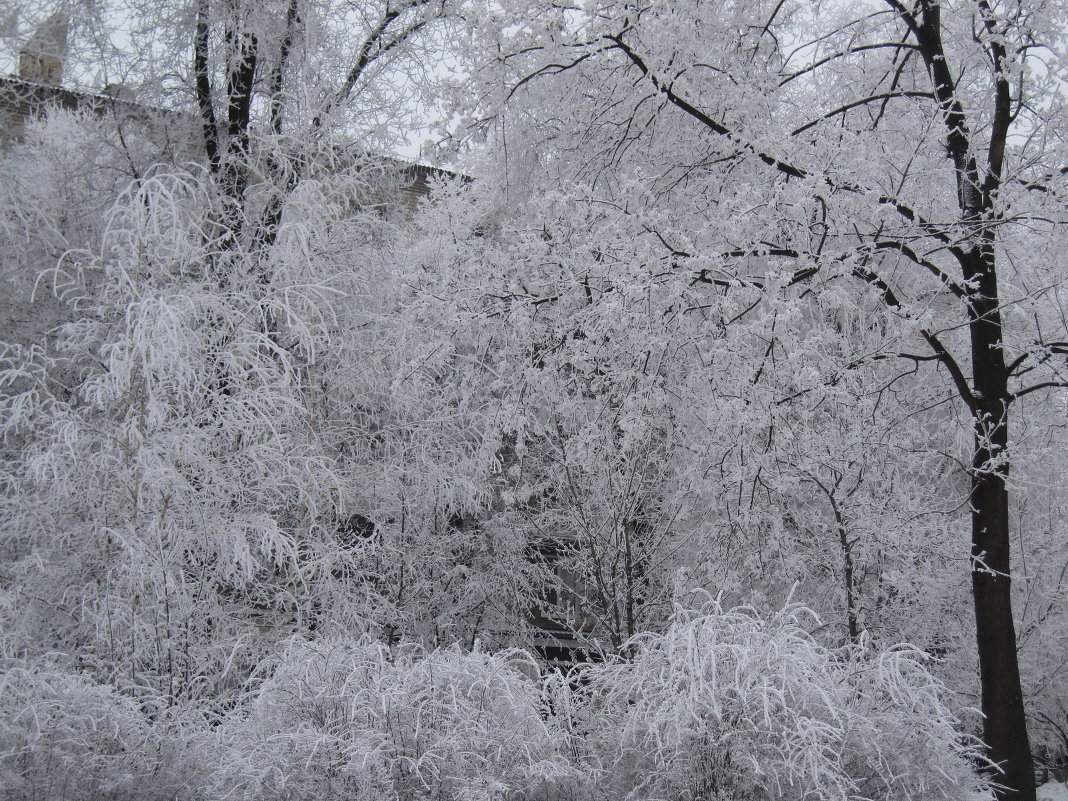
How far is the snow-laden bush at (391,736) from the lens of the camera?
4.11 meters

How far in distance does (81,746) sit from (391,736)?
146 cm

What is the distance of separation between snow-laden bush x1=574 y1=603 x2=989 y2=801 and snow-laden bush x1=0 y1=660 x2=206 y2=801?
2.03 metres

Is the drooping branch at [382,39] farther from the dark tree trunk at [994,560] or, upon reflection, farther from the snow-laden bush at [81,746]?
the snow-laden bush at [81,746]

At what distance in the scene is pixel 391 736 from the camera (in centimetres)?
426

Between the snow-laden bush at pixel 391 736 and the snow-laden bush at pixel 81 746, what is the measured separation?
0.30 m

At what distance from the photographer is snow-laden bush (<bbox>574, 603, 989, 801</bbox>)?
4113 millimetres

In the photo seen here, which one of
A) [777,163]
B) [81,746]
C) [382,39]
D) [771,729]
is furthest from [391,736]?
[382,39]

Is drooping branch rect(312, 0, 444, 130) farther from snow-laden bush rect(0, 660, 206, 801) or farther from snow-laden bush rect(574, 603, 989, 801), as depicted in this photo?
snow-laden bush rect(574, 603, 989, 801)

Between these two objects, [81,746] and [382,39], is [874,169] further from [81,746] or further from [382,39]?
[382,39]

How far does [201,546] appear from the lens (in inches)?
307

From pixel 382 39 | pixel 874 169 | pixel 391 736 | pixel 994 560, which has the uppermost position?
pixel 382 39

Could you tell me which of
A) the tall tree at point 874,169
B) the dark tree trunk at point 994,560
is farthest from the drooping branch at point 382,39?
the dark tree trunk at point 994,560

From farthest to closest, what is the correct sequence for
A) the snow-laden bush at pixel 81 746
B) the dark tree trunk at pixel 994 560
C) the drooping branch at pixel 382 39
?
the drooping branch at pixel 382 39 < the dark tree trunk at pixel 994 560 < the snow-laden bush at pixel 81 746

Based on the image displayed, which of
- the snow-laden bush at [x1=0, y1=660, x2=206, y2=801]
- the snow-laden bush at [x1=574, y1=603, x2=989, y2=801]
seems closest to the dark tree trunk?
the snow-laden bush at [x1=574, y1=603, x2=989, y2=801]
